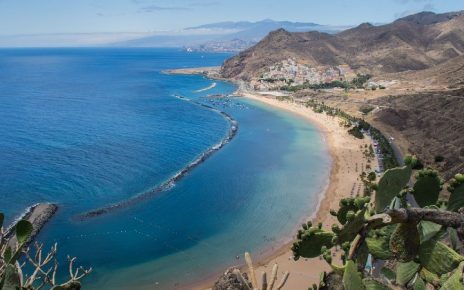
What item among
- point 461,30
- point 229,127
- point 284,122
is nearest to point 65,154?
point 229,127

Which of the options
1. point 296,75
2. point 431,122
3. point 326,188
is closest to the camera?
point 326,188

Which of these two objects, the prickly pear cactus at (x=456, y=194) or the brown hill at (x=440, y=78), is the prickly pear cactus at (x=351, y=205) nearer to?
the prickly pear cactus at (x=456, y=194)

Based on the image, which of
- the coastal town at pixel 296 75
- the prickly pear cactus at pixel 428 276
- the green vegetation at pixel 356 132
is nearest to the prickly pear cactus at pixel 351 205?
the prickly pear cactus at pixel 428 276

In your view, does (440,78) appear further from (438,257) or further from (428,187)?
(438,257)

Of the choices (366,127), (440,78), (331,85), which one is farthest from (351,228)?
(331,85)

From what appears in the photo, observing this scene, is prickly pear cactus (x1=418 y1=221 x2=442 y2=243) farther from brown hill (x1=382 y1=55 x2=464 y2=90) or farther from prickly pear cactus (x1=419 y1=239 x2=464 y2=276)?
brown hill (x1=382 y1=55 x2=464 y2=90)

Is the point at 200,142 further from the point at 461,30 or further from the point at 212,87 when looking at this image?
the point at 461,30

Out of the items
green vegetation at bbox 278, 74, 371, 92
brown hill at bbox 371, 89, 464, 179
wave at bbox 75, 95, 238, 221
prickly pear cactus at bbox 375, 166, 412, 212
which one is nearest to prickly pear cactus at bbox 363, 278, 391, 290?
prickly pear cactus at bbox 375, 166, 412, 212

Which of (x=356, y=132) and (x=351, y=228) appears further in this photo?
(x=356, y=132)
